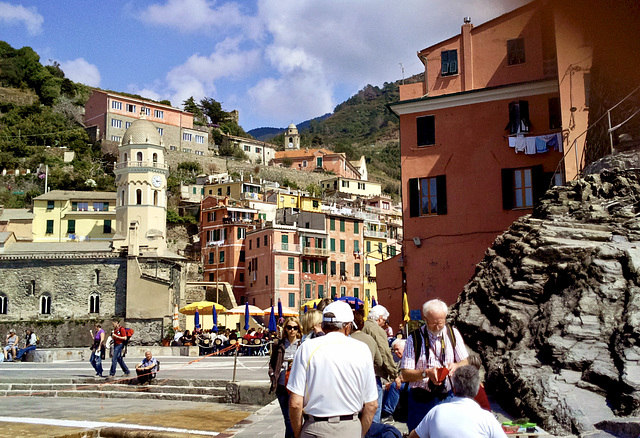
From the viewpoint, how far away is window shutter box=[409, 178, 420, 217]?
2402 centimetres

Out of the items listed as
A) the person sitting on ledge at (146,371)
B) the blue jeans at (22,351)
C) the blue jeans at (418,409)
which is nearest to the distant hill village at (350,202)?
the person sitting on ledge at (146,371)

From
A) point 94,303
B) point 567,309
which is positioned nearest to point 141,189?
point 94,303

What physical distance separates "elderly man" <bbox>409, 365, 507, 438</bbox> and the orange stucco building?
17.4 m

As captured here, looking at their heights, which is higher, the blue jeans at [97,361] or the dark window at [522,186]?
the dark window at [522,186]

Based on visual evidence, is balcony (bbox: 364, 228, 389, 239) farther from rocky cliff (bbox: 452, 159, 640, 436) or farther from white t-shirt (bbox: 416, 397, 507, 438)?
white t-shirt (bbox: 416, 397, 507, 438)

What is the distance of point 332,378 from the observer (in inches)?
194

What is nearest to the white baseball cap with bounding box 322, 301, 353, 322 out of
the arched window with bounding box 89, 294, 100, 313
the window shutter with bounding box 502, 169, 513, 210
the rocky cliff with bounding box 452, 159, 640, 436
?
the rocky cliff with bounding box 452, 159, 640, 436

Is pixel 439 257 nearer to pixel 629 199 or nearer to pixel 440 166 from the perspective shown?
pixel 440 166

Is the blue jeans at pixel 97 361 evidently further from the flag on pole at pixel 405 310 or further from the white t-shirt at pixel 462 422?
the white t-shirt at pixel 462 422

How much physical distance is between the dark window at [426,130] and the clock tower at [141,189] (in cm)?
3902

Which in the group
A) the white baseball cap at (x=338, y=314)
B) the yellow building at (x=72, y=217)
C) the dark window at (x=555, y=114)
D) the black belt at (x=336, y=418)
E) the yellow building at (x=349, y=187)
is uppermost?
the yellow building at (x=349, y=187)

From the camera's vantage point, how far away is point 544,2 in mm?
22281

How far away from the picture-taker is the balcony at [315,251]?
6294 centimetres

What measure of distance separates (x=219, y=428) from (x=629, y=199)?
1014cm
